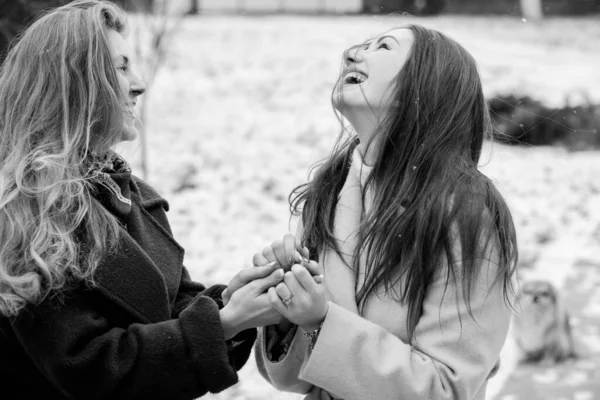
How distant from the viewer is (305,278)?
5.49 feet

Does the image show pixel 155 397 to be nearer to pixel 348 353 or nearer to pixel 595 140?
pixel 348 353

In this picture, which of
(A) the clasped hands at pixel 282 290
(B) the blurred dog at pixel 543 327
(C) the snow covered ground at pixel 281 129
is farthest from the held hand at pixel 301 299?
(B) the blurred dog at pixel 543 327

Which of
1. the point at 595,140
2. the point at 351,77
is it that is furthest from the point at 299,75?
the point at 351,77

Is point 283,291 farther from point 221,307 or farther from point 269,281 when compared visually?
point 221,307

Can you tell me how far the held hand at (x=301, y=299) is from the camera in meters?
1.67

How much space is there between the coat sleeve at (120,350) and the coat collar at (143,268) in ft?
0.16

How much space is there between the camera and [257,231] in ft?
21.7

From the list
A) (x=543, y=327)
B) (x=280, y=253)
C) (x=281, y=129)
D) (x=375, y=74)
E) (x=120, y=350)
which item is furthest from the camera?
(x=281, y=129)

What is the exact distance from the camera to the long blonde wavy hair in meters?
1.59

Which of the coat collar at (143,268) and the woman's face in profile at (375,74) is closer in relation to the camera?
the coat collar at (143,268)

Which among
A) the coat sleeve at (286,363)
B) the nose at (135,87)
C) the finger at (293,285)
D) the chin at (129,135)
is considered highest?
the nose at (135,87)

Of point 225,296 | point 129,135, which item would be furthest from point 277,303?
point 129,135

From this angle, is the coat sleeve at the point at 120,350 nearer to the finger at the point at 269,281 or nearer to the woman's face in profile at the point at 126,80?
the finger at the point at 269,281

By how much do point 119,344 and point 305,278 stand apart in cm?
42
